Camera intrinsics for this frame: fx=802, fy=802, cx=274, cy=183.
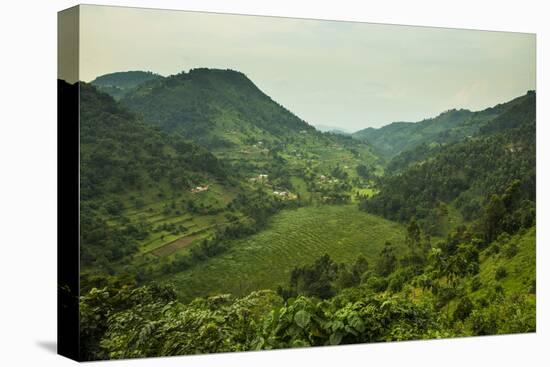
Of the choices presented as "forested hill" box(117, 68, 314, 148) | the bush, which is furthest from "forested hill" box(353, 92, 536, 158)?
the bush

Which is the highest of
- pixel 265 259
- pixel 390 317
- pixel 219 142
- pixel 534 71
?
pixel 534 71

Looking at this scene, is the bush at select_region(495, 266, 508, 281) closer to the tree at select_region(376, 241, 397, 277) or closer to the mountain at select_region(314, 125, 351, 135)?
the tree at select_region(376, 241, 397, 277)

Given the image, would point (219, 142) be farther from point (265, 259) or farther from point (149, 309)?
point (149, 309)

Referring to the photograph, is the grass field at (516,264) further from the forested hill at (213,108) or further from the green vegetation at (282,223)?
the forested hill at (213,108)

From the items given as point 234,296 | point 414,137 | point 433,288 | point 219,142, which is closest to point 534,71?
point 414,137

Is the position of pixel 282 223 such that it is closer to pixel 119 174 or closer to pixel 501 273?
pixel 119 174

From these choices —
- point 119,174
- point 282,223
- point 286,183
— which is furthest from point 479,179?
point 119,174

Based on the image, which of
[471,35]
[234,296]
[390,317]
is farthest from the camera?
[471,35]
